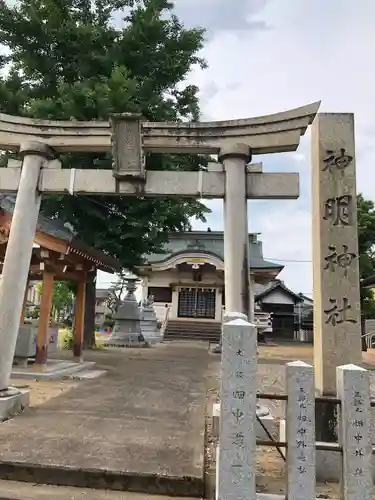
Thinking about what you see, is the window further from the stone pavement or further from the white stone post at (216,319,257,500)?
the white stone post at (216,319,257,500)

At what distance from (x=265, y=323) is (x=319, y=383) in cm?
2065

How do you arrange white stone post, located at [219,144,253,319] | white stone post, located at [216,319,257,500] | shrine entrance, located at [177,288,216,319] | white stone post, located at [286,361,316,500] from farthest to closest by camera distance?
shrine entrance, located at [177,288,216,319]
white stone post, located at [219,144,253,319]
white stone post, located at [286,361,316,500]
white stone post, located at [216,319,257,500]

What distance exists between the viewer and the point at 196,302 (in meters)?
26.3

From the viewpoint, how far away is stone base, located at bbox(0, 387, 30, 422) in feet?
18.8

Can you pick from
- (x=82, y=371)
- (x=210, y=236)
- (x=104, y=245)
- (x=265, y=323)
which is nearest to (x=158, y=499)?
(x=82, y=371)

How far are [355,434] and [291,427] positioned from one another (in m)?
0.58

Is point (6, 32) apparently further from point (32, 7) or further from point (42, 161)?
point (42, 161)

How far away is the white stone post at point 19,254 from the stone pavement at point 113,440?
3.54 ft

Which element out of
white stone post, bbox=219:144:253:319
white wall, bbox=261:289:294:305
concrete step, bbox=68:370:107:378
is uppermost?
white wall, bbox=261:289:294:305

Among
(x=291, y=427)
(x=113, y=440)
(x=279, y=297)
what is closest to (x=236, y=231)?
(x=291, y=427)

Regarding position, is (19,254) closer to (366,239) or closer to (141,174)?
(141,174)

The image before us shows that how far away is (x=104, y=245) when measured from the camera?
13945mm

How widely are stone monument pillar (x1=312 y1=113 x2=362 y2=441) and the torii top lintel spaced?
36.7 inches

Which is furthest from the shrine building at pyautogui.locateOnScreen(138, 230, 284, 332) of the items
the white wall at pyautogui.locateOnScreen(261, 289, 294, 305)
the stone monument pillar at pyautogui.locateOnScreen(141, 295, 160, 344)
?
the white wall at pyautogui.locateOnScreen(261, 289, 294, 305)
